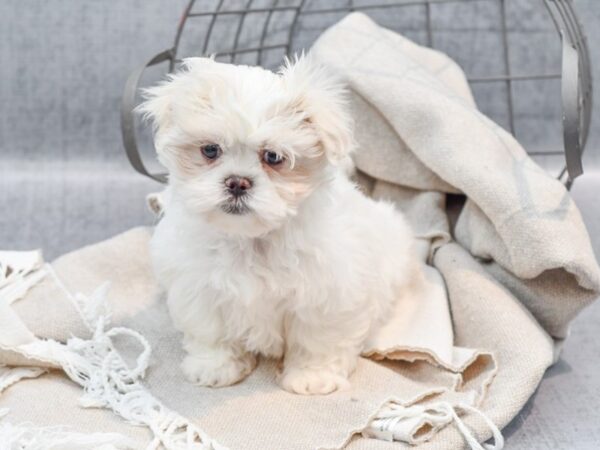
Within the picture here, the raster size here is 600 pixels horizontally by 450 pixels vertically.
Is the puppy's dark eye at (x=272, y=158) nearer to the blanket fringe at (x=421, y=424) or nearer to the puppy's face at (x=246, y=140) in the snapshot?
the puppy's face at (x=246, y=140)

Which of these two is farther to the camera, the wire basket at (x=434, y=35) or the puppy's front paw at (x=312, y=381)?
the wire basket at (x=434, y=35)

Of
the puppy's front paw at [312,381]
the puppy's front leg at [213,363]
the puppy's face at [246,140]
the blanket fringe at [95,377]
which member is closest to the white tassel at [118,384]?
the blanket fringe at [95,377]

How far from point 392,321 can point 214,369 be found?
1.72 ft

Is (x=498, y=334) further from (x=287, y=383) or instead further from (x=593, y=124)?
(x=593, y=124)

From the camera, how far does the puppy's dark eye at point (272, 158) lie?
1.86 m

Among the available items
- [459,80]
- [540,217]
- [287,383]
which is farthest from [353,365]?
[459,80]

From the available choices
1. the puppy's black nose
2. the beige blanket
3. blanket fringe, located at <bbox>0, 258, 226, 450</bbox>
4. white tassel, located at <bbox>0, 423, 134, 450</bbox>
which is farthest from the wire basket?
white tassel, located at <bbox>0, 423, 134, 450</bbox>

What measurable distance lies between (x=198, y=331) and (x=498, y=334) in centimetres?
75

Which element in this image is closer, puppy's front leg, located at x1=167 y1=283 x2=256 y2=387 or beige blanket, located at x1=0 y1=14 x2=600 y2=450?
beige blanket, located at x1=0 y1=14 x2=600 y2=450

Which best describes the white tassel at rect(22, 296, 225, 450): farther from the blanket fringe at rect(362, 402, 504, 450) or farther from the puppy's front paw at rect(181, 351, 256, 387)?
the blanket fringe at rect(362, 402, 504, 450)

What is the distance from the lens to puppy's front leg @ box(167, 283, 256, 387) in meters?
2.15

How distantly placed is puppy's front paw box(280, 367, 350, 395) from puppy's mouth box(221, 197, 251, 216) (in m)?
0.50

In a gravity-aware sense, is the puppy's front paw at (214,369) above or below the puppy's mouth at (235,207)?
below

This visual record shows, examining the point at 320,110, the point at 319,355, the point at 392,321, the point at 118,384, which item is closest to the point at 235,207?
the point at 320,110
